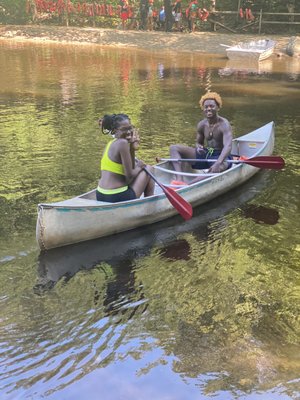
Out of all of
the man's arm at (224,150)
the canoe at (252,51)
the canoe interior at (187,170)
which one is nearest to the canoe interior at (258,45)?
the canoe at (252,51)

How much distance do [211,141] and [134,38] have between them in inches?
887

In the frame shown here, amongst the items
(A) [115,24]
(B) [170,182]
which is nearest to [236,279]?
(B) [170,182]

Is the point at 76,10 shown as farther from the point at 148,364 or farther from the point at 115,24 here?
the point at 148,364

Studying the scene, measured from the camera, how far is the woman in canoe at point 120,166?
5770 mm

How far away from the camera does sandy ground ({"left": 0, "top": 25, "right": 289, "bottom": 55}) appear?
26812 millimetres

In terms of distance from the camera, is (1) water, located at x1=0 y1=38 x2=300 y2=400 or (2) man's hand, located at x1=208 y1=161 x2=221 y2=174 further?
(2) man's hand, located at x1=208 y1=161 x2=221 y2=174

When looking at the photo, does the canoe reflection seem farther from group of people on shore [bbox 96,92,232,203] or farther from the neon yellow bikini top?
the neon yellow bikini top

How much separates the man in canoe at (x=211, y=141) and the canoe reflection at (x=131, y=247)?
635 millimetres

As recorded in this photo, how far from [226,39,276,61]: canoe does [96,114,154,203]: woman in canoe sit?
17.6 meters

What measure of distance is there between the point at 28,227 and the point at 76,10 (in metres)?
30.6

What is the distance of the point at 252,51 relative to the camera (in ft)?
72.9

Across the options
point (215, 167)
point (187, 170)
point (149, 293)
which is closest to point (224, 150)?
point (215, 167)

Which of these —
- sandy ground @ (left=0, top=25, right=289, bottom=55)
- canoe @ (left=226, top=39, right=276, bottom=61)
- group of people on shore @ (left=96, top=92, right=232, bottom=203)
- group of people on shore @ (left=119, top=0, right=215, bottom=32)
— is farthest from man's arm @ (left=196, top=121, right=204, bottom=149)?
group of people on shore @ (left=119, top=0, right=215, bottom=32)

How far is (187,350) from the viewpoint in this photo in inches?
166
